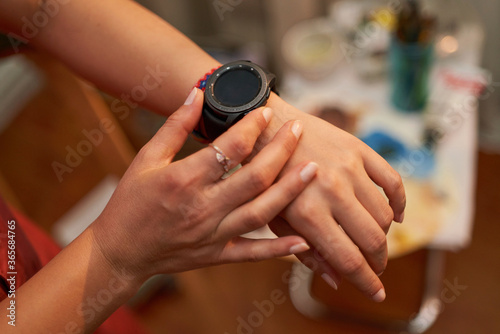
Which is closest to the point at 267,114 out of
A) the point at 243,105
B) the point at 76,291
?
the point at 243,105

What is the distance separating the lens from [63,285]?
662 millimetres

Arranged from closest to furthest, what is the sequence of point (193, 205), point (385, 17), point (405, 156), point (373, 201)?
point (193, 205) < point (373, 201) < point (405, 156) < point (385, 17)

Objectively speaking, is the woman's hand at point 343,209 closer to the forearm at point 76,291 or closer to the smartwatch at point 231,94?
the smartwatch at point 231,94

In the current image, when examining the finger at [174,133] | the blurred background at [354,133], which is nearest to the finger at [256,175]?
the finger at [174,133]

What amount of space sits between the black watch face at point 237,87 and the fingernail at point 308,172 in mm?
159

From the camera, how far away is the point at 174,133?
672 mm

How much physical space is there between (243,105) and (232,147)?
142 millimetres

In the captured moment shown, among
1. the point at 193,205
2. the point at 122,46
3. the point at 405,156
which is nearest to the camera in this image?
the point at 193,205

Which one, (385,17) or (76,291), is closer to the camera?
(76,291)

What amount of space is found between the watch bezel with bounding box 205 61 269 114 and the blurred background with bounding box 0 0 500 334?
0.48 m

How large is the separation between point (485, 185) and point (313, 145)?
140 cm

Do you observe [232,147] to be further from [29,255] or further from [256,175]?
[29,255]

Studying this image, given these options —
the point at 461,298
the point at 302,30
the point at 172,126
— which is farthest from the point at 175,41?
the point at 461,298

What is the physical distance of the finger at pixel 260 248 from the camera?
66cm
